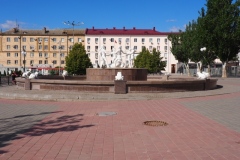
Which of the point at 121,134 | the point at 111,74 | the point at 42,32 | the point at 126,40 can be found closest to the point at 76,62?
the point at 126,40

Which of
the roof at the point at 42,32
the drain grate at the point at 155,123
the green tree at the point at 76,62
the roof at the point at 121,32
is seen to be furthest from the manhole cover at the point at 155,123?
the roof at the point at 121,32

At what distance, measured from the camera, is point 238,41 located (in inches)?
1665

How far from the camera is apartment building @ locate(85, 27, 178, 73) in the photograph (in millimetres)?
89812

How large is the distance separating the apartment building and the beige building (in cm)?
383

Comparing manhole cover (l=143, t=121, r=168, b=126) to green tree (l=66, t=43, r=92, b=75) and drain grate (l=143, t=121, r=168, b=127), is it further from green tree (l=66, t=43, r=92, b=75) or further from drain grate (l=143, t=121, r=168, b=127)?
green tree (l=66, t=43, r=92, b=75)

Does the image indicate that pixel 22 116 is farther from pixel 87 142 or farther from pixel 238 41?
pixel 238 41

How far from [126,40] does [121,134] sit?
277ft

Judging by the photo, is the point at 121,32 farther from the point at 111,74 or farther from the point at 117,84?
the point at 117,84

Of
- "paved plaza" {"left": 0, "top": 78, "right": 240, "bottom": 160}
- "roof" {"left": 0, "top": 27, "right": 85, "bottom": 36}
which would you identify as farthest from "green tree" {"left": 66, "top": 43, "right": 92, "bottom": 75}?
"paved plaza" {"left": 0, "top": 78, "right": 240, "bottom": 160}

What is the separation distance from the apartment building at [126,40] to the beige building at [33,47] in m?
3.83

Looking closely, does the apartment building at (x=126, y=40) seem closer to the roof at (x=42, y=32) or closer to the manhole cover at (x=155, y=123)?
the roof at (x=42, y=32)

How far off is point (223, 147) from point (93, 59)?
86214 millimetres

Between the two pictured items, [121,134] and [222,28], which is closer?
[121,134]

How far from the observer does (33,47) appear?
8788 cm
